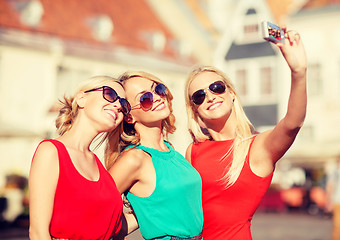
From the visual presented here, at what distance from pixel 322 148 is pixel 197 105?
55.8 ft

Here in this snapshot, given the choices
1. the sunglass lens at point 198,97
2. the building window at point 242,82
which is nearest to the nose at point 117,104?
the sunglass lens at point 198,97

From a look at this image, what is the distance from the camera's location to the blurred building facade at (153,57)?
18000 millimetres

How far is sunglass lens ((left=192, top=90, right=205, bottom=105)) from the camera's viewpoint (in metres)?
3.20

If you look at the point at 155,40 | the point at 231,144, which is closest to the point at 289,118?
the point at 231,144

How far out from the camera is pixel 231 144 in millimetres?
3148

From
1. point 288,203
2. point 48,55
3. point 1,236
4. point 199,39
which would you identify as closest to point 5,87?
point 48,55

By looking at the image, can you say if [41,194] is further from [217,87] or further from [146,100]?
[217,87]

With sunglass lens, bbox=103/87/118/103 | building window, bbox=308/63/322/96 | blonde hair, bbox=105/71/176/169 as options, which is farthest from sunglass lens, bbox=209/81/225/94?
building window, bbox=308/63/322/96

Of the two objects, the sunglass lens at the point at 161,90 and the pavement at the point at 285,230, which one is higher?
the sunglass lens at the point at 161,90

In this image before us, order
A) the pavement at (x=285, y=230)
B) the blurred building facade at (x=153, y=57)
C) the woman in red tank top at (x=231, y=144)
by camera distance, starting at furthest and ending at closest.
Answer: the blurred building facade at (x=153, y=57), the pavement at (x=285, y=230), the woman in red tank top at (x=231, y=144)

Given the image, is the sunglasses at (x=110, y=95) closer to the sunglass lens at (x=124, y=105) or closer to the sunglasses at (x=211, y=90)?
the sunglass lens at (x=124, y=105)

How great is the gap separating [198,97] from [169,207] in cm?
83

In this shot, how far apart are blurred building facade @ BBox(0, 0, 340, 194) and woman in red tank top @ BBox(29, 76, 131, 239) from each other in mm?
12378

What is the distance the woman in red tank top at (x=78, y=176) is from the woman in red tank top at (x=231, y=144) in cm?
63
